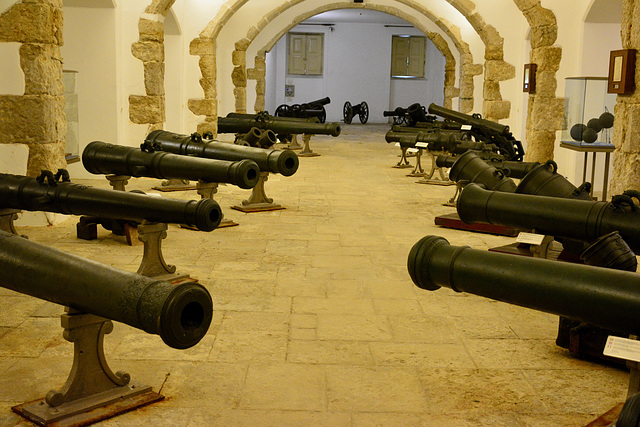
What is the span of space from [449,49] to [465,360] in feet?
49.3

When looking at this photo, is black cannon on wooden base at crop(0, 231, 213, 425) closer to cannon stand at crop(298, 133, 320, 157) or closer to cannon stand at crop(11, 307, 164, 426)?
cannon stand at crop(11, 307, 164, 426)

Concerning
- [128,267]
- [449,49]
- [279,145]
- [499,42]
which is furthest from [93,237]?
[449,49]

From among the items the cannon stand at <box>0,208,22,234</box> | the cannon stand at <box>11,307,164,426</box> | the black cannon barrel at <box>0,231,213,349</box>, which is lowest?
the cannon stand at <box>11,307,164,426</box>

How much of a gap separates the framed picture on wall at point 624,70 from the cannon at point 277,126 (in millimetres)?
6028

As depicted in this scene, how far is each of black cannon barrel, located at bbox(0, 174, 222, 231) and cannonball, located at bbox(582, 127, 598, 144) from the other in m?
4.90

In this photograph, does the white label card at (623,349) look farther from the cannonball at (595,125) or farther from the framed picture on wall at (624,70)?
the cannonball at (595,125)

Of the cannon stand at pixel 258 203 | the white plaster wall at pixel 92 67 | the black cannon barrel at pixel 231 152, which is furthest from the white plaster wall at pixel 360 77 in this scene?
the black cannon barrel at pixel 231 152

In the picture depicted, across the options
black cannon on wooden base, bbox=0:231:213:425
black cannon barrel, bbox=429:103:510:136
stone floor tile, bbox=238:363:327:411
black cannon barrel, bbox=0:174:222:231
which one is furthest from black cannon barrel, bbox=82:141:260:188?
black cannon barrel, bbox=429:103:510:136

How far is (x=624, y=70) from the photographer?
5703mm

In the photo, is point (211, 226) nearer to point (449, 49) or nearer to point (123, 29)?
point (123, 29)

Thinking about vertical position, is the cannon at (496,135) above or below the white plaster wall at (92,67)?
below

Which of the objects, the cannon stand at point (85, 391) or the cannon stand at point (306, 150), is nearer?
the cannon stand at point (85, 391)

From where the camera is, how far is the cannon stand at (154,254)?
4410 millimetres

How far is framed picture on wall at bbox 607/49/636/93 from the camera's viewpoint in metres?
5.68
